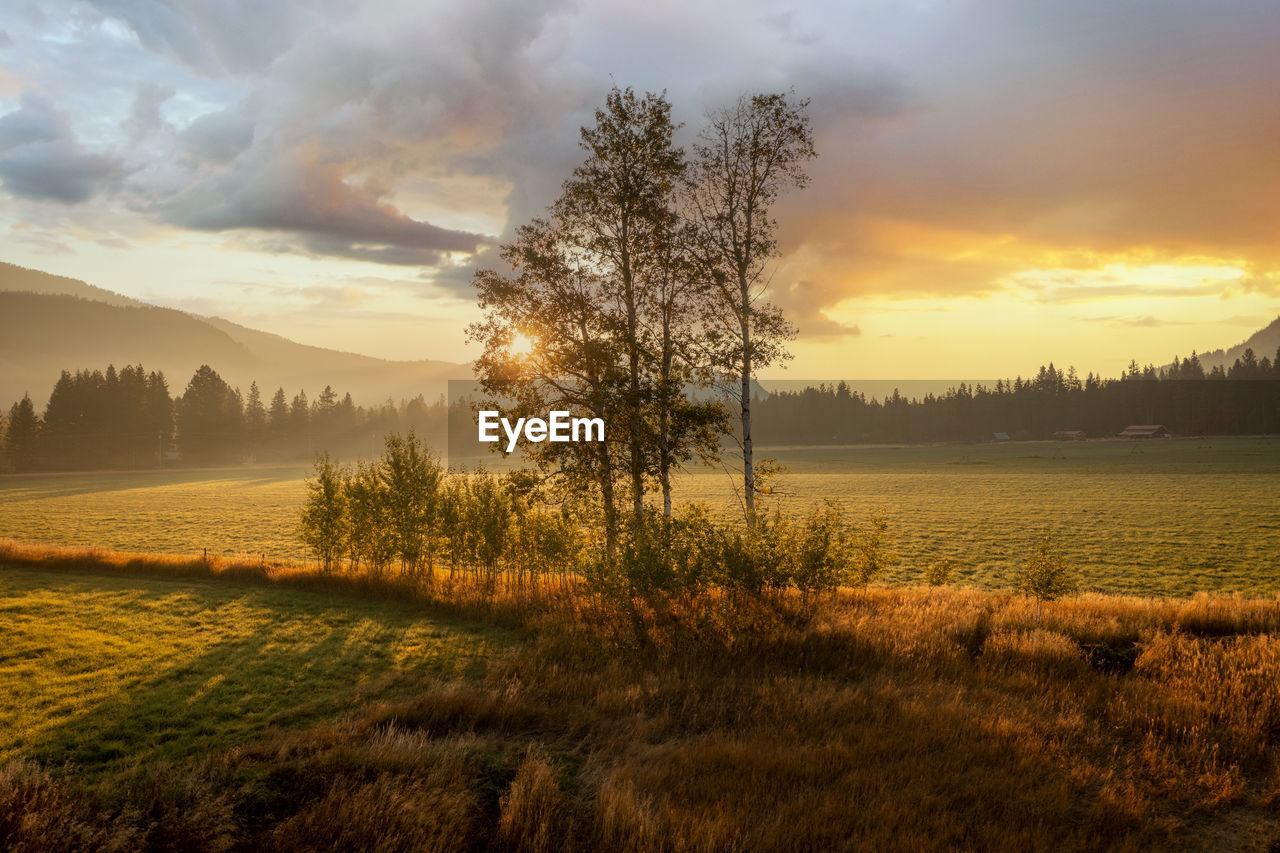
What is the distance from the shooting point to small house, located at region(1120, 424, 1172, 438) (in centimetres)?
15712

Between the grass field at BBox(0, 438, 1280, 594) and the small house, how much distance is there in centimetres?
2694

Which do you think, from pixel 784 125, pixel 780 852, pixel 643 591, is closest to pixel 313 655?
pixel 643 591

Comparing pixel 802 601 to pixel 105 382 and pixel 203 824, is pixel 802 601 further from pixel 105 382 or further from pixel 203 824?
pixel 105 382

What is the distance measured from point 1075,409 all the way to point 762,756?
680ft

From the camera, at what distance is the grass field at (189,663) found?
1254cm

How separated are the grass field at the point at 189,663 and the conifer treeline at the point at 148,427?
116 m

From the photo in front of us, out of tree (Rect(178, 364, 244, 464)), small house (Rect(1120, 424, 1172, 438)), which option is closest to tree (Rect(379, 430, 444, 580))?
tree (Rect(178, 364, 244, 464))

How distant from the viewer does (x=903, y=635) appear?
52.1 feet

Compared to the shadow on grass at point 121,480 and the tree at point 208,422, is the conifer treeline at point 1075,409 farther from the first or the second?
the tree at point 208,422

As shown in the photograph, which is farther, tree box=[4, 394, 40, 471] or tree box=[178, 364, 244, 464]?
tree box=[178, 364, 244, 464]

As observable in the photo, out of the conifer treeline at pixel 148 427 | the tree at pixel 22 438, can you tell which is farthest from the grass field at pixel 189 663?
the tree at pixel 22 438

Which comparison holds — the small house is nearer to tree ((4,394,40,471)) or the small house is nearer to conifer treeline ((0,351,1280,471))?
conifer treeline ((0,351,1280,471))

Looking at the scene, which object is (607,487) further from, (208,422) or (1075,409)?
(1075,409)

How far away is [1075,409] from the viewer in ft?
582
